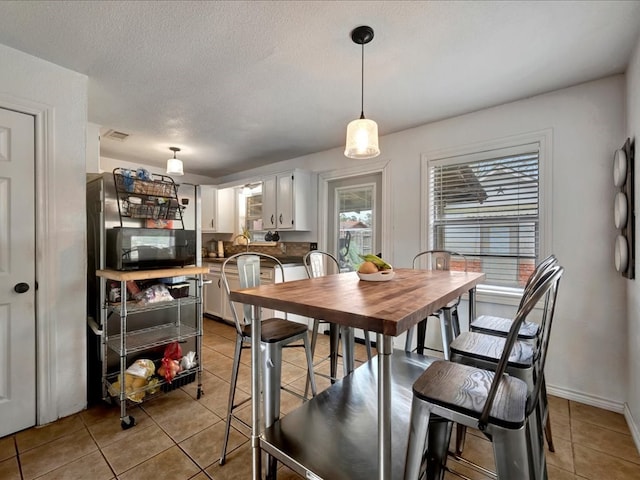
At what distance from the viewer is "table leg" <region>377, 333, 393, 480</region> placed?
36.4 inches

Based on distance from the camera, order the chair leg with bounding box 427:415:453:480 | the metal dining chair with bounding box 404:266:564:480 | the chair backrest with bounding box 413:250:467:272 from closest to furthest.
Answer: the metal dining chair with bounding box 404:266:564:480
the chair leg with bounding box 427:415:453:480
the chair backrest with bounding box 413:250:467:272

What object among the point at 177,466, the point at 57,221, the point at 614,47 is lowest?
the point at 177,466

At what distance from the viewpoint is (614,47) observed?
73.0 inches

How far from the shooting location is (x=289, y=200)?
4031 mm

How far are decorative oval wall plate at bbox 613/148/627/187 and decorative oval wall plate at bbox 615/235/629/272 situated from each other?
363mm

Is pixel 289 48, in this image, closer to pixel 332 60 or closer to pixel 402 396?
pixel 332 60

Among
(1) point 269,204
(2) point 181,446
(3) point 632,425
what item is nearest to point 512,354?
(3) point 632,425

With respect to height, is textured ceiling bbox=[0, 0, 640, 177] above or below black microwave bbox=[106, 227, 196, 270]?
above

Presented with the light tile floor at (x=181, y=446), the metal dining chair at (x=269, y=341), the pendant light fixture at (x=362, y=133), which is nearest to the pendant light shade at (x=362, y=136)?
the pendant light fixture at (x=362, y=133)

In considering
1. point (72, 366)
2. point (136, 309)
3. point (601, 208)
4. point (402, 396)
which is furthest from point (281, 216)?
point (601, 208)

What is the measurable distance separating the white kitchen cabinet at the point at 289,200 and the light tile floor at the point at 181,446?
2284 mm

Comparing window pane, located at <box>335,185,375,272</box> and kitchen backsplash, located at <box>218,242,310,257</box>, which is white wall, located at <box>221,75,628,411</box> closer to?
window pane, located at <box>335,185,375,272</box>

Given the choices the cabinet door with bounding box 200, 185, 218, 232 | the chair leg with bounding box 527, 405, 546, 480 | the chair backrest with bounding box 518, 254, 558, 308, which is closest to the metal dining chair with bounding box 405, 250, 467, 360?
the chair backrest with bounding box 518, 254, 558, 308

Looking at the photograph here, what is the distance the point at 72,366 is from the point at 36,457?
21.5 inches
